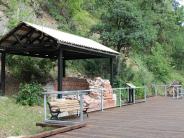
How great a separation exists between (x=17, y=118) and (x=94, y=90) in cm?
362

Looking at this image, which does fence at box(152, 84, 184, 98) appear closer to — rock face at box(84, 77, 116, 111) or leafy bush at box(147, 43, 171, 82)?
leafy bush at box(147, 43, 171, 82)

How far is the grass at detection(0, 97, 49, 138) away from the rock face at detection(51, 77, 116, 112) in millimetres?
1761

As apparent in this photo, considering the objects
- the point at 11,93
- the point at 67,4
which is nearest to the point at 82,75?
the point at 11,93

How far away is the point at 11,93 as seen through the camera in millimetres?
18016

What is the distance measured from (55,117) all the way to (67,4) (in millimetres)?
21540

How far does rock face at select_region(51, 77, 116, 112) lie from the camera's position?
14.6m

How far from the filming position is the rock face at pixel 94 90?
14626 mm

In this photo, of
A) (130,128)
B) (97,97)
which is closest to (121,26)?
(97,97)

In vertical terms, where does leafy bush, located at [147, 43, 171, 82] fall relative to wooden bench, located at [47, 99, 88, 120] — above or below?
above

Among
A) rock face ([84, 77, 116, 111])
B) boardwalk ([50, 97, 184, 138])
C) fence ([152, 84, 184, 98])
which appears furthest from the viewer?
fence ([152, 84, 184, 98])

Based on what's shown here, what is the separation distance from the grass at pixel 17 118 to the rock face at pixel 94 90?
5.78 feet

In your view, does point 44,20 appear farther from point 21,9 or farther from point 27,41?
point 27,41

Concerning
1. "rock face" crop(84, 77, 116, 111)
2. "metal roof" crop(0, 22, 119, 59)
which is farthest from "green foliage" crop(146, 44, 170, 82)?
"rock face" crop(84, 77, 116, 111)

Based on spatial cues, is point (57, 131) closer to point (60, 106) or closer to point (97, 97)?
point (60, 106)
